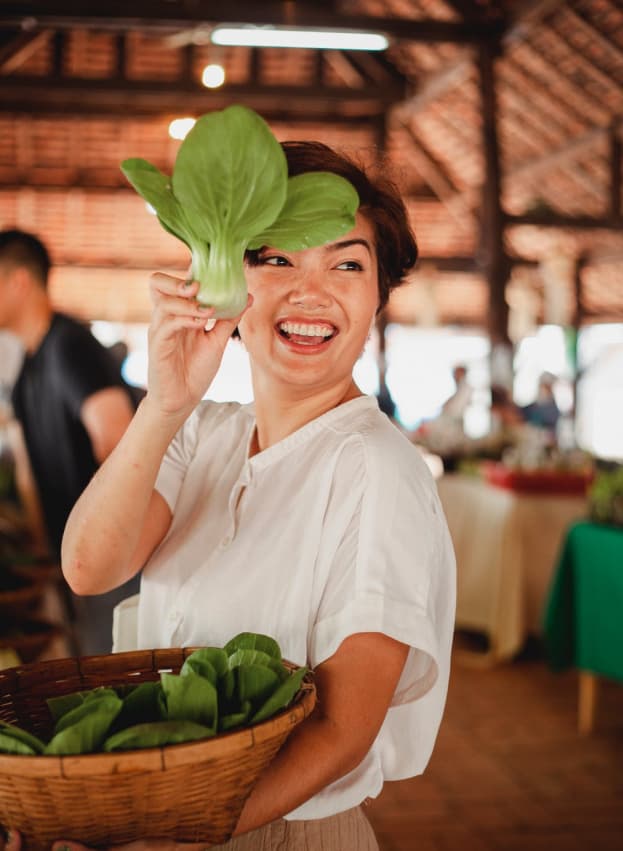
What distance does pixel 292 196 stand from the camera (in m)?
1.04

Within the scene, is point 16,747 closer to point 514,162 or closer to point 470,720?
point 470,720

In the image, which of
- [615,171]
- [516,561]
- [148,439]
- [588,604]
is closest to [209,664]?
[148,439]

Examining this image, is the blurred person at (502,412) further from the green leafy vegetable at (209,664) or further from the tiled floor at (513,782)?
the green leafy vegetable at (209,664)

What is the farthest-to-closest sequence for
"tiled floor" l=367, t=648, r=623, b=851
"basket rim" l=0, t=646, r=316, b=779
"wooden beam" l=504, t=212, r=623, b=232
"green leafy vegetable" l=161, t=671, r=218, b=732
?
1. "wooden beam" l=504, t=212, r=623, b=232
2. "tiled floor" l=367, t=648, r=623, b=851
3. "green leafy vegetable" l=161, t=671, r=218, b=732
4. "basket rim" l=0, t=646, r=316, b=779

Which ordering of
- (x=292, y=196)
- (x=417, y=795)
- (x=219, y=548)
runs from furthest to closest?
(x=417, y=795) < (x=219, y=548) < (x=292, y=196)

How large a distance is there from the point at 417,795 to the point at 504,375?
5859 mm

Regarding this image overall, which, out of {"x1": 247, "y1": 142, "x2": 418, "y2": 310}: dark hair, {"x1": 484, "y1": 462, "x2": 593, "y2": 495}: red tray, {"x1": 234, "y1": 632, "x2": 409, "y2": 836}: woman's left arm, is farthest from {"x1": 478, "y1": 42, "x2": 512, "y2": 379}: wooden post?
{"x1": 234, "y1": 632, "x2": 409, "y2": 836}: woman's left arm

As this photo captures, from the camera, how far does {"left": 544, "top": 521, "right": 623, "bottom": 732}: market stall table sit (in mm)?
3555

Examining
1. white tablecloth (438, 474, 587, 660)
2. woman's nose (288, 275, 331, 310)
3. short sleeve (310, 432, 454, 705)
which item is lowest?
white tablecloth (438, 474, 587, 660)

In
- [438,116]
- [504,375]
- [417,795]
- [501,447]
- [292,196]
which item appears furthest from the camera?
[438,116]

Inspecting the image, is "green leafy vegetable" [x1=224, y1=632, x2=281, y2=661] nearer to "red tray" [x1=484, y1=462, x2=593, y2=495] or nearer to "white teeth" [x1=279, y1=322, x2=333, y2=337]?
"white teeth" [x1=279, y1=322, x2=333, y2=337]

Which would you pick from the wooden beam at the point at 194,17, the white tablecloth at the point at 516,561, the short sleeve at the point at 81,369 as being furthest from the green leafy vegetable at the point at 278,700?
the wooden beam at the point at 194,17

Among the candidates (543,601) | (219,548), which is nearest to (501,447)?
(543,601)

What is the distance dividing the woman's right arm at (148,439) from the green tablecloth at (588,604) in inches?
Answer: 110
